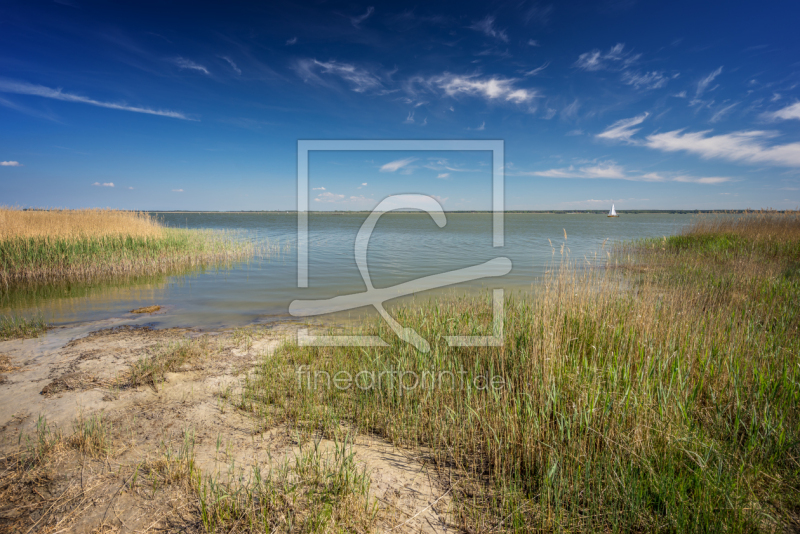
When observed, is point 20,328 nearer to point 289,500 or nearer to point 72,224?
point 289,500

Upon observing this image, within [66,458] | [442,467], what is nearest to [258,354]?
[66,458]

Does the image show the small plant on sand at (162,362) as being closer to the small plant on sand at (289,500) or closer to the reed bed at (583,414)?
the reed bed at (583,414)

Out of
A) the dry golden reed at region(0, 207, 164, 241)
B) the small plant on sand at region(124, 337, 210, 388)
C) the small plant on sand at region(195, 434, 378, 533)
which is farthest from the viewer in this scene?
the dry golden reed at region(0, 207, 164, 241)

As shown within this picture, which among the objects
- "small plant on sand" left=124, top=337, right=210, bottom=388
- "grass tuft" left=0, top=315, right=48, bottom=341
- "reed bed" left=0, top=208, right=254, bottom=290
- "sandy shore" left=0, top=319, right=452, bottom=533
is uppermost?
"reed bed" left=0, top=208, right=254, bottom=290

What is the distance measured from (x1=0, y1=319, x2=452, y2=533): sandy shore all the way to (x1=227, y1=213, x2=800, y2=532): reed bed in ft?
1.10

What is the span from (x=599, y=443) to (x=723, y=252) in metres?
16.6

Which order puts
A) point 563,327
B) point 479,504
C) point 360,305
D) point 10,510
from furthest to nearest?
1. point 360,305
2. point 563,327
3. point 479,504
4. point 10,510

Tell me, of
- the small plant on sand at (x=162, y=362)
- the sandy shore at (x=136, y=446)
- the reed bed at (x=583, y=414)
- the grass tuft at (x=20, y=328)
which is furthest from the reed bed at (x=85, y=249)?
the reed bed at (x=583, y=414)

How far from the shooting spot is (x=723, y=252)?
15047 millimetres

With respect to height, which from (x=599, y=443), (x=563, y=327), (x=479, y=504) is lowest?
(x=479, y=504)

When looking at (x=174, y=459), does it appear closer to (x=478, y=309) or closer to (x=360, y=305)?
(x=478, y=309)

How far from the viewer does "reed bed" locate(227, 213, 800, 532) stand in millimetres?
2621

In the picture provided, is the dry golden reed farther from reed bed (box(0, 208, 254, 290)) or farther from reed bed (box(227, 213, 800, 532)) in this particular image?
reed bed (box(227, 213, 800, 532))

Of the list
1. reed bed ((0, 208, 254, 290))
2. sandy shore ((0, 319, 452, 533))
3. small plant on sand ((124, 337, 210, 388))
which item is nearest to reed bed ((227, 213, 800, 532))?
sandy shore ((0, 319, 452, 533))
